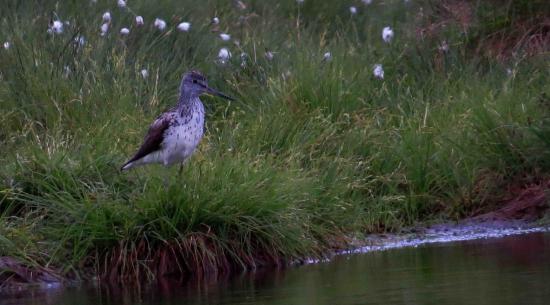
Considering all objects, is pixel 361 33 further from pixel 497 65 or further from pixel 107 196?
pixel 107 196

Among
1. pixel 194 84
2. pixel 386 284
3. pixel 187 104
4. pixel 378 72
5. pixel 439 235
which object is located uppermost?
pixel 378 72

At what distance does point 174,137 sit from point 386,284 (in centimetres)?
286

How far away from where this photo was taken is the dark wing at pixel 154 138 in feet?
39.0

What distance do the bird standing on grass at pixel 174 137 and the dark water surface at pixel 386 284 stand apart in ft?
5.06

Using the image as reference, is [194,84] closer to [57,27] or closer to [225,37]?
[57,27]

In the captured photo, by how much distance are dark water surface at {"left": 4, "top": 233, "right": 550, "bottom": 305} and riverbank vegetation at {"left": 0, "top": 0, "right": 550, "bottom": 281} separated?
0.48 meters

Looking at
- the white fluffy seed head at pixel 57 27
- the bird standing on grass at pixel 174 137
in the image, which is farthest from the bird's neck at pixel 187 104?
the white fluffy seed head at pixel 57 27

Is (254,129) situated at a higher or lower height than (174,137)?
higher

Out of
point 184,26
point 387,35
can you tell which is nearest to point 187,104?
point 184,26

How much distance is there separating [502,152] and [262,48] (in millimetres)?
3505

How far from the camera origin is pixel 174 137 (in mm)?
11859

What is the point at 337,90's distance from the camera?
14.2 meters

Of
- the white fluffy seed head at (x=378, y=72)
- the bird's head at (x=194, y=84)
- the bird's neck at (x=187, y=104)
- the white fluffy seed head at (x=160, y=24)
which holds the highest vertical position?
the white fluffy seed head at (x=160, y=24)

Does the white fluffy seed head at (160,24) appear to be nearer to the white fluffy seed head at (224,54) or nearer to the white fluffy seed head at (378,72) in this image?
the white fluffy seed head at (224,54)
